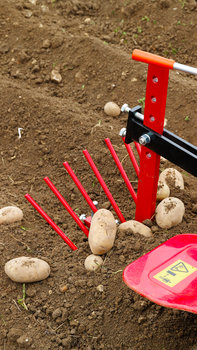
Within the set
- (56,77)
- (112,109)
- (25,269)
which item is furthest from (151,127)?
(56,77)

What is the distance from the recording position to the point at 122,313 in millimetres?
2066

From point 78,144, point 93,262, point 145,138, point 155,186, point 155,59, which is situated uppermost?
point 155,59

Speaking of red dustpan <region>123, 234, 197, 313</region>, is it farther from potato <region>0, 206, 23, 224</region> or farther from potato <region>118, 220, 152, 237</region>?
potato <region>0, 206, 23, 224</region>

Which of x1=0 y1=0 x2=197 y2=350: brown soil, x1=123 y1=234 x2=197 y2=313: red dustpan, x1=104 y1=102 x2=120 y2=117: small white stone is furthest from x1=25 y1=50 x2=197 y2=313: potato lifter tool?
x1=104 y1=102 x2=120 y2=117: small white stone

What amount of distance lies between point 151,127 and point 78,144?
3.14ft

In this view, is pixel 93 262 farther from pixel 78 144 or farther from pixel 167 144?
pixel 78 144

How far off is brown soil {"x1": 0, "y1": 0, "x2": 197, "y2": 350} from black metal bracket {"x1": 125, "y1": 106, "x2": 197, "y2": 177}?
0.41 metres

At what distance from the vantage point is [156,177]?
7.65 ft

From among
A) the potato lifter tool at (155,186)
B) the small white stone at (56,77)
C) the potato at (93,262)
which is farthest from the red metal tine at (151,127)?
the small white stone at (56,77)

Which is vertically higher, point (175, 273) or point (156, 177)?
point (156, 177)

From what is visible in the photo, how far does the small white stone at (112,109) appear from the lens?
3.45m

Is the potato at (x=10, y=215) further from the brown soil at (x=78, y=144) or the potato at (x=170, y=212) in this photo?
the potato at (x=170, y=212)

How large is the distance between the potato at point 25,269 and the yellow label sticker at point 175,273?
486 mm

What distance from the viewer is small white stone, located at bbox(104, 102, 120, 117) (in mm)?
3447
